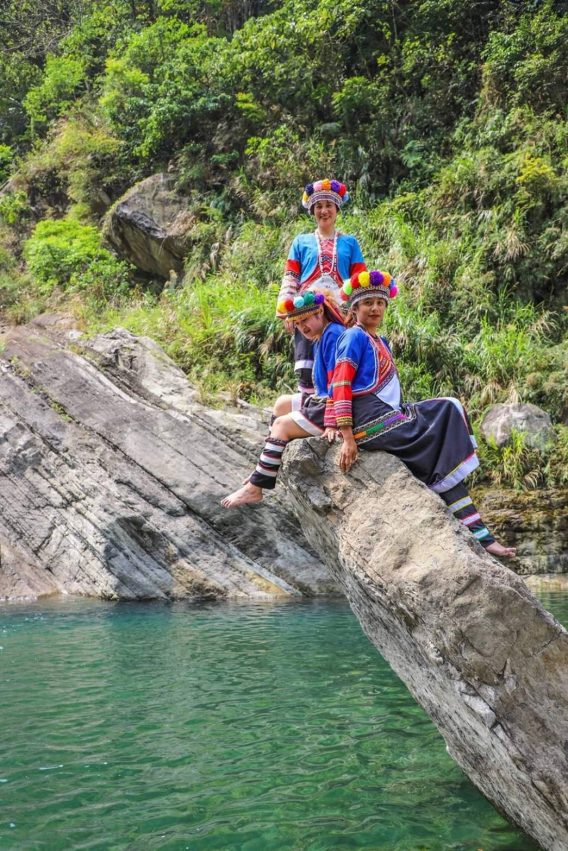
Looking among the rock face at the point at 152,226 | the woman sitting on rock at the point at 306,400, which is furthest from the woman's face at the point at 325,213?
the rock face at the point at 152,226

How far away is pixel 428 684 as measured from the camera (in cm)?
330

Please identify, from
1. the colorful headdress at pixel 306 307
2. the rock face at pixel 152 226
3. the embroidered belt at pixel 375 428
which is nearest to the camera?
the embroidered belt at pixel 375 428

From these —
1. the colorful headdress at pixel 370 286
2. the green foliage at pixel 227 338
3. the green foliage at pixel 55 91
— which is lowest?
the green foliage at pixel 227 338

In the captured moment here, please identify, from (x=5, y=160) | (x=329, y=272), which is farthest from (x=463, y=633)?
(x=5, y=160)

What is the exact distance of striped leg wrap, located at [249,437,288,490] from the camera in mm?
4066

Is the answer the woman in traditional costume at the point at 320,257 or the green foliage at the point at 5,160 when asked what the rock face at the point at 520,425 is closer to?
the woman in traditional costume at the point at 320,257

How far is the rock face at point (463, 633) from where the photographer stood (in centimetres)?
266

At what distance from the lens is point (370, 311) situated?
4.00m

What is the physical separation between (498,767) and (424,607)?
29.3 inches

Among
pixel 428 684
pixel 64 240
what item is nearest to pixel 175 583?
pixel 428 684

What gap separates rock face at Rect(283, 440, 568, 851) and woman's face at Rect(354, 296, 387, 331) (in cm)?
81

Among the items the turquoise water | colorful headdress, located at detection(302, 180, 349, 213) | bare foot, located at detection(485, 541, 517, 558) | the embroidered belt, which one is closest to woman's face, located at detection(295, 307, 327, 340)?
the embroidered belt

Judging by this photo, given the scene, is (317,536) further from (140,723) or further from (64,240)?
(64,240)

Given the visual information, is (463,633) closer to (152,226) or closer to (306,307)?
(306,307)
